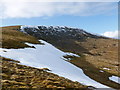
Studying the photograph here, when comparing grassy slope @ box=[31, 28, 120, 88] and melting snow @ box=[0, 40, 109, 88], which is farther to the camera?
grassy slope @ box=[31, 28, 120, 88]

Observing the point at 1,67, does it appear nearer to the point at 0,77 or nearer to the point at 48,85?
the point at 0,77

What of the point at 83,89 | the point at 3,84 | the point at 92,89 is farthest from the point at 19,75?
the point at 92,89

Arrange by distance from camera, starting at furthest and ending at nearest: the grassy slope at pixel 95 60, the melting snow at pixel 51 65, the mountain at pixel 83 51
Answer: the mountain at pixel 83 51
the grassy slope at pixel 95 60
the melting snow at pixel 51 65

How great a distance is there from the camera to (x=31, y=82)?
15.8m

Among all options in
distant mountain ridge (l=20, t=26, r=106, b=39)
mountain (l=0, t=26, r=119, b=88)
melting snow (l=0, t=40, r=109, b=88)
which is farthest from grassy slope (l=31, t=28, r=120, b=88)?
distant mountain ridge (l=20, t=26, r=106, b=39)

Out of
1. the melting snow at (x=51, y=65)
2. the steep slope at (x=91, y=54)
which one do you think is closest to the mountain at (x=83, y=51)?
the steep slope at (x=91, y=54)

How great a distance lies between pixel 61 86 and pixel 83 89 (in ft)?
11.0

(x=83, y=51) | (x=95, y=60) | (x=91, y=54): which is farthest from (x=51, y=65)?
(x=83, y=51)

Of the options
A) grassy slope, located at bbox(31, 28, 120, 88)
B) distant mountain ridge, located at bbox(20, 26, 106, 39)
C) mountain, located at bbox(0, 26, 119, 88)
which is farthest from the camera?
distant mountain ridge, located at bbox(20, 26, 106, 39)

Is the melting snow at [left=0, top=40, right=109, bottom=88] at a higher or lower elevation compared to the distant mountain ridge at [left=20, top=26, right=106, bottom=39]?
lower

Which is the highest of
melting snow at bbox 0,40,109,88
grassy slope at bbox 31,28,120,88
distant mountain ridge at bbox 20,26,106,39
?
distant mountain ridge at bbox 20,26,106,39

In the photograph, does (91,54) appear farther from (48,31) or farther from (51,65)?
(48,31)

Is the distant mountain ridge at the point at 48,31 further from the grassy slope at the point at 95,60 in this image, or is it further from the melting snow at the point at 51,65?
the melting snow at the point at 51,65

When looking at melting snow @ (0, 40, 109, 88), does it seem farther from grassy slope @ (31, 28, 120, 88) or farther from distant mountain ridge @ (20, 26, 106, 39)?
distant mountain ridge @ (20, 26, 106, 39)
